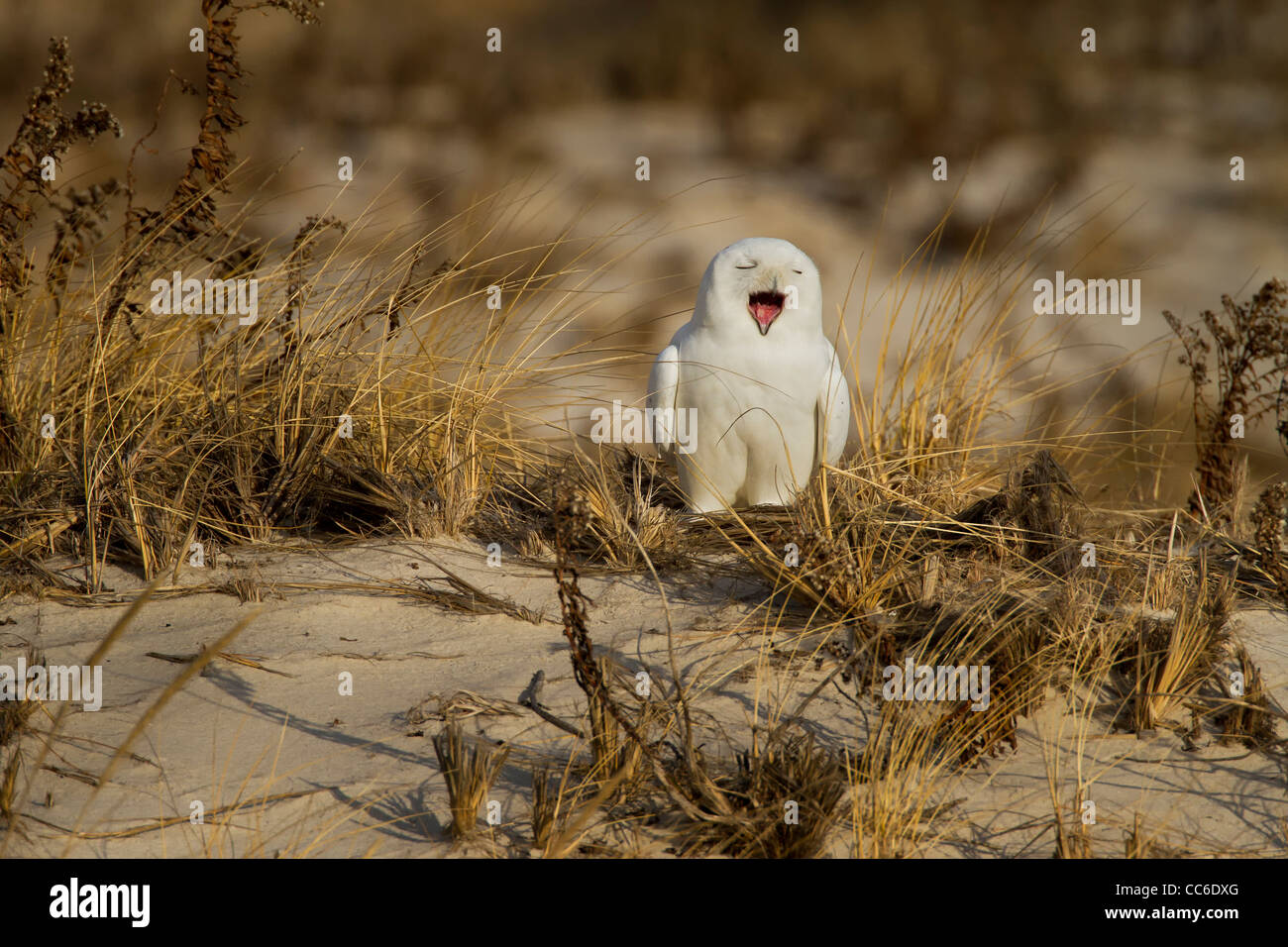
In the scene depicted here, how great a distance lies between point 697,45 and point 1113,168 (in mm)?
3897

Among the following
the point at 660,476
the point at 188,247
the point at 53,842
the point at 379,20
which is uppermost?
the point at 379,20

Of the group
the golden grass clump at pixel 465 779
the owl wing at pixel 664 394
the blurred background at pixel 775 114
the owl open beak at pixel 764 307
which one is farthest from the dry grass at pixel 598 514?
the blurred background at pixel 775 114

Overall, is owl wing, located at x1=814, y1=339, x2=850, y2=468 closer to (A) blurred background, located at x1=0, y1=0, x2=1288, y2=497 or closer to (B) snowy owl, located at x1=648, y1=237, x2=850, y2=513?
(B) snowy owl, located at x1=648, y1=237, x2=850, y2=513

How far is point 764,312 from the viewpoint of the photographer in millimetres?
3373

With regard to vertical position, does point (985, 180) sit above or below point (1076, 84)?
below

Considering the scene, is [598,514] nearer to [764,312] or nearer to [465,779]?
[764,312]

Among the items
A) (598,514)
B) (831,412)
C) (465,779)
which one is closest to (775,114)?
(831,412)

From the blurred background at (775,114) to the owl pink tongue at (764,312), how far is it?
6.05m

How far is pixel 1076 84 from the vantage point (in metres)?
11.5

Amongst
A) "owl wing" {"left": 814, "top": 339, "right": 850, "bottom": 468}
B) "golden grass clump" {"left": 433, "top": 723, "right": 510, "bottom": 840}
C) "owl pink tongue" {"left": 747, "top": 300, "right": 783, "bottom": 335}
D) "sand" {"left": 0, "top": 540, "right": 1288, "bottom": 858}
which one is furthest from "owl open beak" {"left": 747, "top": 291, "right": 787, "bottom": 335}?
"golden grass clump" {"left": 433, "top": 723, "right": 510, "bottom": 840}

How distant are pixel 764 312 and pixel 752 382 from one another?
195 mm

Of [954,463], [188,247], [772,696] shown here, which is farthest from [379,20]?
[772,696]

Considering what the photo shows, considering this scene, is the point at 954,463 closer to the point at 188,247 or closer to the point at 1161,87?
the point at 188,247

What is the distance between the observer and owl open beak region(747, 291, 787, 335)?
3.37 m
